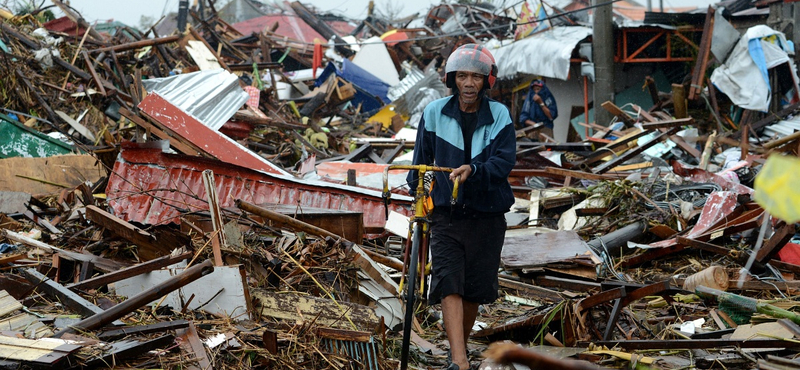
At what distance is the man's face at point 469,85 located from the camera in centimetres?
479

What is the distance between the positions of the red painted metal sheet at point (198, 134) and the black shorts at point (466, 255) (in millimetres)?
4346

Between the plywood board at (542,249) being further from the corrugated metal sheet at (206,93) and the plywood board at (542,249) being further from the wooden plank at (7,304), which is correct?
the corrugated metal sheet at (206,93)

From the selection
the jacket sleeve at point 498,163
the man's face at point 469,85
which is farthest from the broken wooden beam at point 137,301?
the man's face at point 469,85

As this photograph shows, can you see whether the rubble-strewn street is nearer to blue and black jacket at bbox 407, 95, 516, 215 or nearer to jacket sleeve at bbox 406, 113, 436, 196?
jacket sleeve at bbox 406, 113, 436, 196

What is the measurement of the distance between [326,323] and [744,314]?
2.97 meters

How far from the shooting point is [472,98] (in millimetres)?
4816

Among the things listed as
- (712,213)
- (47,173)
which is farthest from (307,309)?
(47,173)

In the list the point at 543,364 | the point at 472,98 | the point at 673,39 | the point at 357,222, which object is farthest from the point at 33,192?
the point at 673,39

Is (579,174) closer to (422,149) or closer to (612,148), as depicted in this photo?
(612,148)

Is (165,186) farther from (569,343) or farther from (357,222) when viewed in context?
(569,343)

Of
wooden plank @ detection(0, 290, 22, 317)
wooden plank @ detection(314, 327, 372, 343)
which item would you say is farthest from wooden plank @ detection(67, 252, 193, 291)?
wooden plank @ detection(314, 327, 372, 343)

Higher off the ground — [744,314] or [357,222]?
[357,222]

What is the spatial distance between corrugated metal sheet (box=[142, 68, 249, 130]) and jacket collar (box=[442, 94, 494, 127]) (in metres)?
6.89

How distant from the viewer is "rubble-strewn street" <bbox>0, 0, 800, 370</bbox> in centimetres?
457
